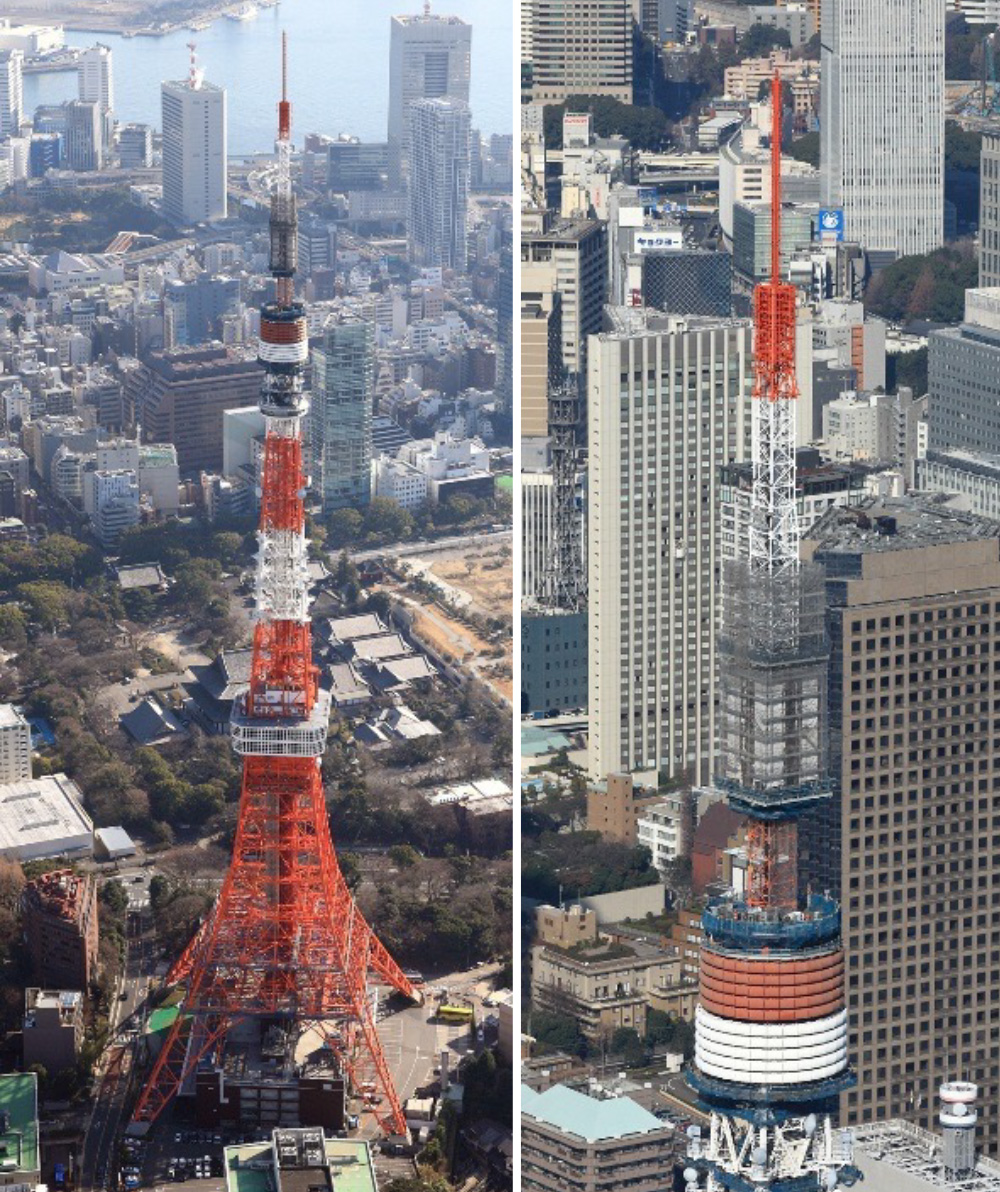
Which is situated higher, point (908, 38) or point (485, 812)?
point (908, 38)

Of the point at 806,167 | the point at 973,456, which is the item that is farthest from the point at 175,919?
the point at 806,167

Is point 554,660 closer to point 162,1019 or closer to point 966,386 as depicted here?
point 966,386

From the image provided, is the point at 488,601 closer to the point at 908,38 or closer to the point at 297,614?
the point at 297,614

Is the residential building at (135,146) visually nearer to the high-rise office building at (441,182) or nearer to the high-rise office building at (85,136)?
the high-rise office building at (85,136)

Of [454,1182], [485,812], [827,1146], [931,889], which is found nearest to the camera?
[827,1146]

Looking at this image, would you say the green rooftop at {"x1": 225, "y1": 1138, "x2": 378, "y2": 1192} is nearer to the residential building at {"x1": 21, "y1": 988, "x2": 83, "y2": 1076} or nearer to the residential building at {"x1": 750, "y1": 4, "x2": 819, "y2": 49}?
the residential building at {"x1": 21, "y1": 988, "x2": 83, "y2": 1076}

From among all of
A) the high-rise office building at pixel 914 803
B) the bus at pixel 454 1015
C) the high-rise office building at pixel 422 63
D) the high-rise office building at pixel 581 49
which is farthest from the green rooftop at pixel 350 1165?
the high-rise office building at pixel 581 49

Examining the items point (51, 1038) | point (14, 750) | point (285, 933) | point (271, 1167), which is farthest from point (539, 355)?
point (271, 1167)
